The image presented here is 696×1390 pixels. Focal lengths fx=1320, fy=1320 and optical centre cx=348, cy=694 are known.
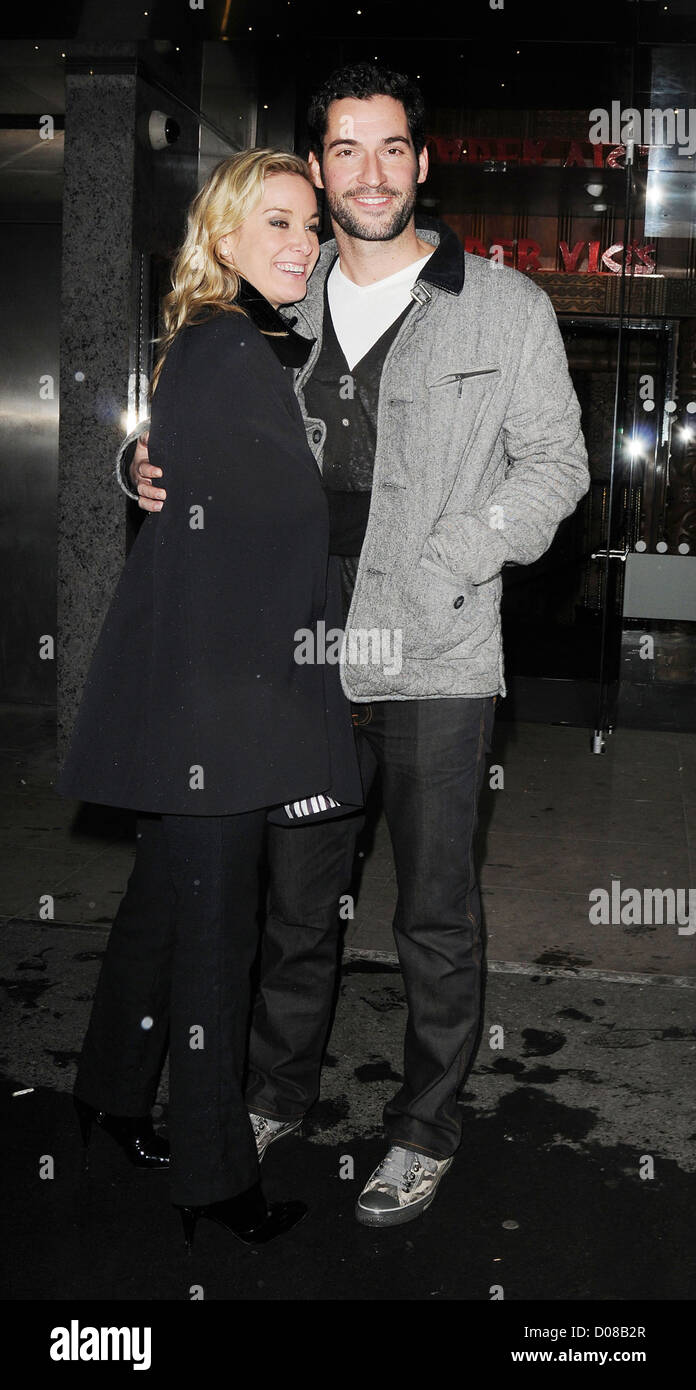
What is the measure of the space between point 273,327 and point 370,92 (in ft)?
1.95

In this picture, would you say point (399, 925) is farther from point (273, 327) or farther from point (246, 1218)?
point (273, 327)

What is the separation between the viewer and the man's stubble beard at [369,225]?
2773 millimetres

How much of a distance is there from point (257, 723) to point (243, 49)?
6416 millimetres

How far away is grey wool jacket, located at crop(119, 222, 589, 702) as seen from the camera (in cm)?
273

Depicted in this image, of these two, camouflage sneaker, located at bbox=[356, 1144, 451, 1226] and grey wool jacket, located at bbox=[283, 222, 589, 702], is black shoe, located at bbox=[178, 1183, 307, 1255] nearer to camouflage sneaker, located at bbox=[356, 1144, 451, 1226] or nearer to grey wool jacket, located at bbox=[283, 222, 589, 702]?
camouflage sneaker, located at bbox=[356, 1144, 451, 1226]

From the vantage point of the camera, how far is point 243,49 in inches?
301

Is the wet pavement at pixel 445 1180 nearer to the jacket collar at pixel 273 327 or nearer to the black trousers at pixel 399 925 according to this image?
the black trousers at pixel 399 925

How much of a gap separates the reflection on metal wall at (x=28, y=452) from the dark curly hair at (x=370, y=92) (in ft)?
20.2

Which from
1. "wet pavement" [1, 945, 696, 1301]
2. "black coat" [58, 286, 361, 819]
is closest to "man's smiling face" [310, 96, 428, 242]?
"black coat" [58, 286, 361, 819]

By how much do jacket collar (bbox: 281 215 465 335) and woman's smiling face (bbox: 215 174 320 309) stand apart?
0.78ft

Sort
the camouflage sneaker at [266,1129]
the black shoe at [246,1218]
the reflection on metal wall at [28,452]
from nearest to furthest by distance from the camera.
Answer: the black shoe at [246,1218] → the camouflage sneaker at [266,1129] → the reflection on metal wall at [28,452]

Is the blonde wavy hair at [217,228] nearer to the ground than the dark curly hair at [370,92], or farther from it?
nearer to the ground

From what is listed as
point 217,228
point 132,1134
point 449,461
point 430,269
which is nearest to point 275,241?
point 217,228

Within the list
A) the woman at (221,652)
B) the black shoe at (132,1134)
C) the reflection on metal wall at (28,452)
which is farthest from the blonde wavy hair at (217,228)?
the reflection on metal wall at (28,452)
